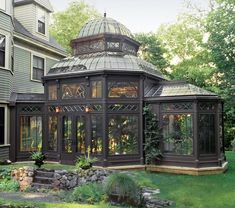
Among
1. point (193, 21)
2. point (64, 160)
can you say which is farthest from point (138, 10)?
point (64, 160)

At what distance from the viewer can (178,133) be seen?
1199 cm

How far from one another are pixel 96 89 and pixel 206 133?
4.79 metres

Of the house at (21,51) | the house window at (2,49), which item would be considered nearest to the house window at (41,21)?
the house at (21,51)

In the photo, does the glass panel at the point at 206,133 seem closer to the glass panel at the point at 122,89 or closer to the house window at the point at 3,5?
the glass panel at the point at 122,89

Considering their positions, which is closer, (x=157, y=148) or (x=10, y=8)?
(x=157, y=148)

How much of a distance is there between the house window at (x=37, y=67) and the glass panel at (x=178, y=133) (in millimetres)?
8829

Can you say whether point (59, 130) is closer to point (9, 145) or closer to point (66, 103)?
point (66, 103)

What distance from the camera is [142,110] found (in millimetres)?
12586

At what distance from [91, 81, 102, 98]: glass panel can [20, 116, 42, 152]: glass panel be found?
3.59 m

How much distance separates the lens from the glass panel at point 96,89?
12.4 meters

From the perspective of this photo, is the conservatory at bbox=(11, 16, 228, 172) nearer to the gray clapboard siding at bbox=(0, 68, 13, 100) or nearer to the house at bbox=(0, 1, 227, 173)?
the house at bbox=(0, 1, 227, 173)

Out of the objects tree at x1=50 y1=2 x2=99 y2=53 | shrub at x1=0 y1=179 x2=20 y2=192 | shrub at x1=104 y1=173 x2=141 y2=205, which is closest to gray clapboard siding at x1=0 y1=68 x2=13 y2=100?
shrub at x1=0 y1=179 x2=20 y2=192

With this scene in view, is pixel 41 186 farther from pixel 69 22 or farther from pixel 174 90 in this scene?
pixel 69 22

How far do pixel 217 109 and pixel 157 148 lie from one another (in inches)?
114
